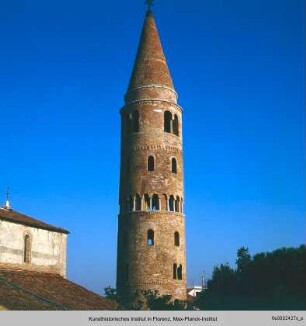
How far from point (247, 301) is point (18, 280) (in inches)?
633

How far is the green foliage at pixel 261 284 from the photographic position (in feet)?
93.7

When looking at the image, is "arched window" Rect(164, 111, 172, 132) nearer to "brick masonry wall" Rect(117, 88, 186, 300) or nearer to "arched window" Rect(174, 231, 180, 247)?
"brick masonry wall" Rect(117, 88, 186, 300)

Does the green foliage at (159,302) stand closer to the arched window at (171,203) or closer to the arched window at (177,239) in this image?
the arched window at (177,239)

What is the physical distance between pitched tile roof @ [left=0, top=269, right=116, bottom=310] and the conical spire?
1406 centimetres

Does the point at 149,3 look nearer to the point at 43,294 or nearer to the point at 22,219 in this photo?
the point at 22,219

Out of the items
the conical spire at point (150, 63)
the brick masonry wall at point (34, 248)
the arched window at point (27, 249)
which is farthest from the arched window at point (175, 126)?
the arched window at point (27, 249)

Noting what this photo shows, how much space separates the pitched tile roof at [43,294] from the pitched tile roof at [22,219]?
7.04 ft

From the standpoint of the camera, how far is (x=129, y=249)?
29.8 meters

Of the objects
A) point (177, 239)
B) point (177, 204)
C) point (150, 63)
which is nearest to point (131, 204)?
point (177, 204)

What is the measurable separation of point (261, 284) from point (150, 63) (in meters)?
15.7

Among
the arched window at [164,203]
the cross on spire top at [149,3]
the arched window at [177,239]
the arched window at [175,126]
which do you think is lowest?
the arched window at [177,239]

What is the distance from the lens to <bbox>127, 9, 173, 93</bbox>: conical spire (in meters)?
32.5
